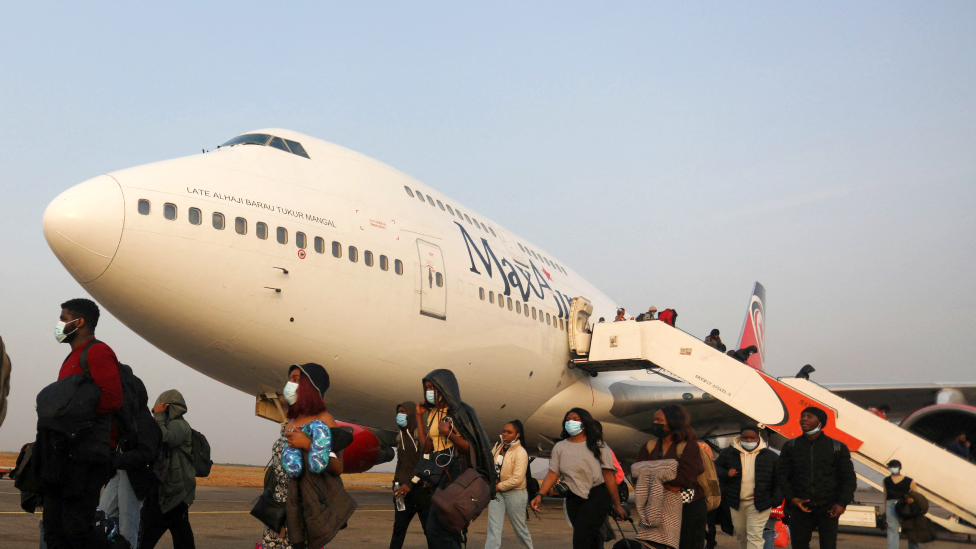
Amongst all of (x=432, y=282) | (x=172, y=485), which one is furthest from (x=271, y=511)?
(x=432, y=282)

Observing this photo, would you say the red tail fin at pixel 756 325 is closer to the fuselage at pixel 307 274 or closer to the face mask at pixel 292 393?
the fuselage at pixel 307 274

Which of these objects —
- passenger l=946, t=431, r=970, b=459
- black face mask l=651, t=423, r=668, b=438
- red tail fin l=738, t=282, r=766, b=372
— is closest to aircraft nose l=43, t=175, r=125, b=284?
black face mask l=651, t=423, r=668, b=438

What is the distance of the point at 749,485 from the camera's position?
6.89 m

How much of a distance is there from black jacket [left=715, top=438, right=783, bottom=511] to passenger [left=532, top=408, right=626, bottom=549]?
1464 millimetres

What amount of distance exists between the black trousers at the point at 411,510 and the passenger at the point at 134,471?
1.86 meters

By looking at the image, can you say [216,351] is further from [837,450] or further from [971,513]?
[971,513]

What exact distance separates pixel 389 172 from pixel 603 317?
24.0 ft

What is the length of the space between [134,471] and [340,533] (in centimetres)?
384

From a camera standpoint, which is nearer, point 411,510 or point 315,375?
point 315,375

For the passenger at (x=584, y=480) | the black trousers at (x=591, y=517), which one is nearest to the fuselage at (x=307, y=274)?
the passenger at (x=584, y=480)

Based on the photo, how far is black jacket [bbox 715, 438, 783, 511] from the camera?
663 cm

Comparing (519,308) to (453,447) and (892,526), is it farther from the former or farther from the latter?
(453,447)

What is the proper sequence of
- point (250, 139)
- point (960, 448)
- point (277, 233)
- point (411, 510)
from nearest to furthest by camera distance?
point (411, 510) < point (277, 233) < point (250, 139) < point (960, 448)

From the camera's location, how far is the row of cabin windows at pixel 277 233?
7680mm
